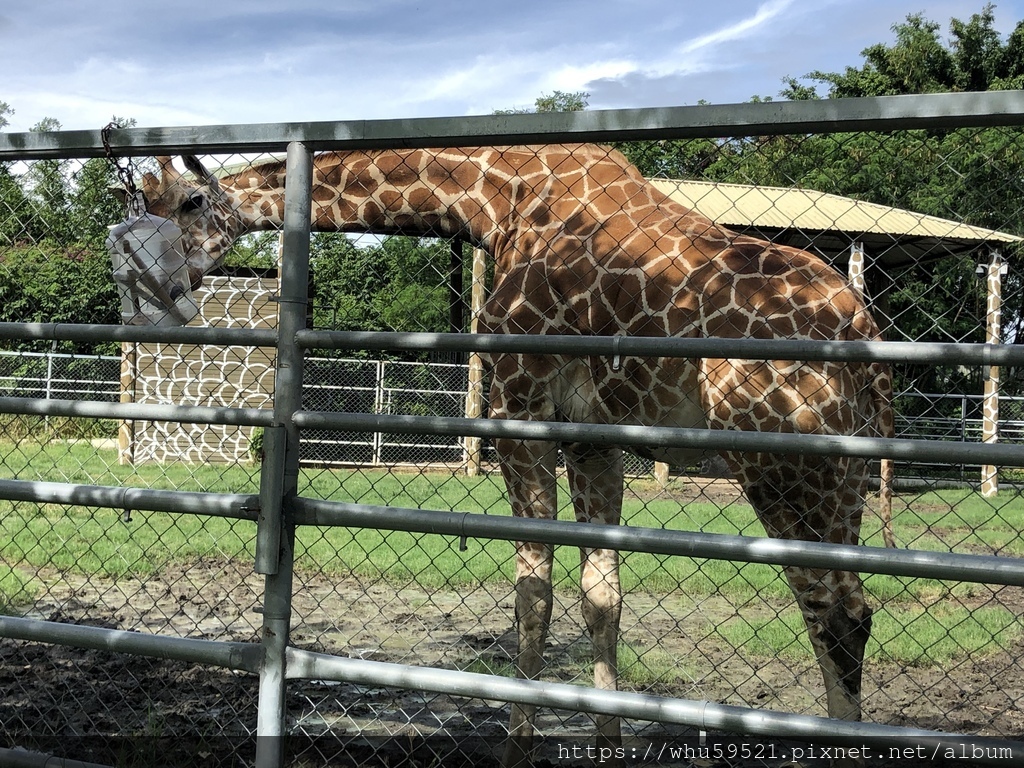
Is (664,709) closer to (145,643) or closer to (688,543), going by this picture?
(688,543)

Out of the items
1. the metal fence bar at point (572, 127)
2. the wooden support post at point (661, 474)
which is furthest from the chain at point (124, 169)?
the wooden support post at point (661, 474)

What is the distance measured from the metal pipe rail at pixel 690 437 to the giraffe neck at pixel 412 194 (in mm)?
1925

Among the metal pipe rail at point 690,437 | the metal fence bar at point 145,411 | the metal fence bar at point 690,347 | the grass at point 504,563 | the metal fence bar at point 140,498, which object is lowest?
the grass at point 504,563

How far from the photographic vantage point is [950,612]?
19.9 feet

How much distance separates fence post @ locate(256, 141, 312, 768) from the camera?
252cm

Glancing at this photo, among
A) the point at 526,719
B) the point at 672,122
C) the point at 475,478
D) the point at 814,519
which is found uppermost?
the point at 672,122

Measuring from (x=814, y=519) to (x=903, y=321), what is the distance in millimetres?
14380

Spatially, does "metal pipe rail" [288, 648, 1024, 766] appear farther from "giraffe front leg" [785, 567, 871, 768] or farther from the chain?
the chain

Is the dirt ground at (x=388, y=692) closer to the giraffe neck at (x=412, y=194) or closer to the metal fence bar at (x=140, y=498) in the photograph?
the metal fence bar at (x=140, y=498)

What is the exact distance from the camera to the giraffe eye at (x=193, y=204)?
13.9ft

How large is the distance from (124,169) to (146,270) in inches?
18.5

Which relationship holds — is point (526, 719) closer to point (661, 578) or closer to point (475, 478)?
point (661, 578)

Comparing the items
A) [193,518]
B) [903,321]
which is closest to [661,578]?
[193,518]

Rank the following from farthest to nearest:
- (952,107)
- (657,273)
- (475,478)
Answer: (475,478) → (657,273) → (952,107)
